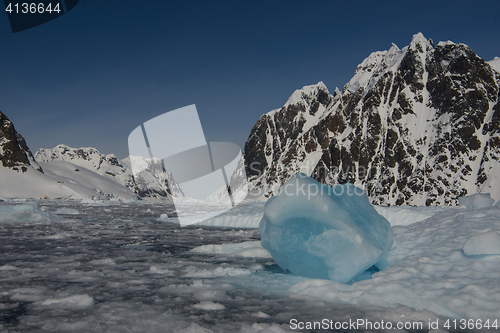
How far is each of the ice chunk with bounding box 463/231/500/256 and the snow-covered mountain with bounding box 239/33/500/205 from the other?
314ft

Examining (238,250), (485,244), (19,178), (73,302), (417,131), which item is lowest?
(238,250)

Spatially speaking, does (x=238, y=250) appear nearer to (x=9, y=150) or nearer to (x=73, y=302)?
(x=73, y=302)

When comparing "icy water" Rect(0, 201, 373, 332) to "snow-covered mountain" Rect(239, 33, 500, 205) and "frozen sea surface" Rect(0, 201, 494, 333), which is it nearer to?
"frozen sea surface" Rect(0, 201, 494, 333)

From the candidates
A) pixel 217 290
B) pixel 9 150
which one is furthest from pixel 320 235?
pixel 9 150

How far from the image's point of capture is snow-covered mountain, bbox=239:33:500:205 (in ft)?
310

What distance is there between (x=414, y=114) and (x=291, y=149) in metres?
59.7

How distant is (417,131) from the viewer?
10631 cm

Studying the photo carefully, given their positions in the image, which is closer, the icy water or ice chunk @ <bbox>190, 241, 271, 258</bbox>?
the icy water

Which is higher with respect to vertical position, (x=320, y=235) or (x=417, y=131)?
(x=417, y=131)

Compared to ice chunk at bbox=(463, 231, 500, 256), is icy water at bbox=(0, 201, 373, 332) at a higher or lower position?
lower

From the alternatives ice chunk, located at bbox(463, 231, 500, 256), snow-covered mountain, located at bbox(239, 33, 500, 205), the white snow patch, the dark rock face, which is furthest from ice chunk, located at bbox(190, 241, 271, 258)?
the dark rock face

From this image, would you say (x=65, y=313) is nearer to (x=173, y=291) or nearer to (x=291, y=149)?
(x=173, y=291)

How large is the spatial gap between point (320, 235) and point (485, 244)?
3261 millimetres

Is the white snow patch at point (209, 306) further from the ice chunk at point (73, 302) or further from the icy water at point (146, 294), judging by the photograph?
the ice chunk at point (73, 302)
